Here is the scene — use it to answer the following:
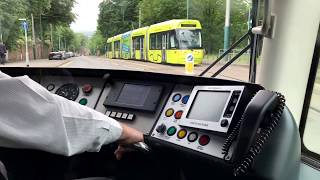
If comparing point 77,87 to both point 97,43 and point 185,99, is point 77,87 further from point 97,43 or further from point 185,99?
point 185,99

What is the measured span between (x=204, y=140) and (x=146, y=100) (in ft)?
1.64

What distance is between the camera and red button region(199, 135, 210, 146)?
1550 millimetres

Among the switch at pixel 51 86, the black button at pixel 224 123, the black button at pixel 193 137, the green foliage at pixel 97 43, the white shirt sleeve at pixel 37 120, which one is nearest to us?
the white shirt sleeve at pixel 37 120

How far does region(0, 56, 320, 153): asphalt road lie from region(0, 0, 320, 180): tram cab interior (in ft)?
0.13

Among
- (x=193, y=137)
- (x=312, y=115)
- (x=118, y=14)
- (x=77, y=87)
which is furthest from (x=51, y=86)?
(x=312, y=115)

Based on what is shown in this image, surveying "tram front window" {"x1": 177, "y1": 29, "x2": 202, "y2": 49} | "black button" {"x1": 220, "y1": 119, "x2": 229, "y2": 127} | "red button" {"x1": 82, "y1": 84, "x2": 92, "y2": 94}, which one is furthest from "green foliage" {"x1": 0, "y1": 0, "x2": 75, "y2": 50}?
"black button" {"x1": 220, "y1": 119, "x2": 229, "y2": 127}

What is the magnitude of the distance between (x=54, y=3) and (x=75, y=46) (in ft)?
0.78

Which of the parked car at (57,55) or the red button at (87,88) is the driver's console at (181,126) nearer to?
the red button at (87,88)

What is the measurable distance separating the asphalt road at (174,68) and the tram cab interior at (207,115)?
0.13ft

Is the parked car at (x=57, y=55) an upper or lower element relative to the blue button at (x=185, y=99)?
upper

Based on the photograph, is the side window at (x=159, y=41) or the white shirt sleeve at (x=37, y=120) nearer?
the white shirt sleeve at (x=37, y=120)

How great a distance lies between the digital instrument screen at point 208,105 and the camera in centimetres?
156

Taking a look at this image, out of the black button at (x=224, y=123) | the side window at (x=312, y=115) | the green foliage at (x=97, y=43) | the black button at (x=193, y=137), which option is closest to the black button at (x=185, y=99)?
the black button at (x=193, y=137)

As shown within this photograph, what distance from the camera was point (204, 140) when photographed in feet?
5.12
